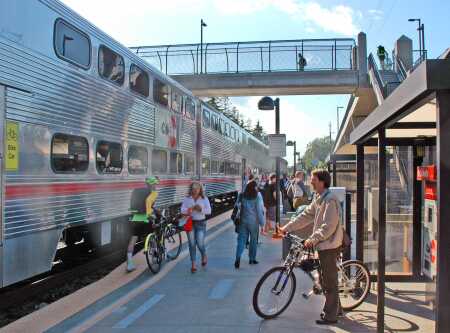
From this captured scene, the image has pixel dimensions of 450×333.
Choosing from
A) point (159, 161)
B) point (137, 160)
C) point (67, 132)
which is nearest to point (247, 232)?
point (137, 160)

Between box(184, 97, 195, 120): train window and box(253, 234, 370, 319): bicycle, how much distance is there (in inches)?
363

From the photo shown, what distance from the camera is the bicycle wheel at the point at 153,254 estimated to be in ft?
25.8

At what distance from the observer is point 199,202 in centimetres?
834

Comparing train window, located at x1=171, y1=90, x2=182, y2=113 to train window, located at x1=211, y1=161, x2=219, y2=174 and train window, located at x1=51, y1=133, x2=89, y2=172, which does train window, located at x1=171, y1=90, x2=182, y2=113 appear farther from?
train window, located at x1=211, y1=161, x2=219, y2=174

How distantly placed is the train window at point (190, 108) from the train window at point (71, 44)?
630 centimetres

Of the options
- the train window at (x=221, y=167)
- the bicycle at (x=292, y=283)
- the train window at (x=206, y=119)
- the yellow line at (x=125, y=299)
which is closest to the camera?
the yellow line at (x=125, y=299)

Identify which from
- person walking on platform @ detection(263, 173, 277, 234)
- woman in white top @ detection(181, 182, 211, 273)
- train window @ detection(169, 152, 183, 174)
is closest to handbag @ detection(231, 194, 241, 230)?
woman in white top @ detection(181, 182, 211, 273)

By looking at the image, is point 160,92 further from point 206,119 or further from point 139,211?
point 206,119

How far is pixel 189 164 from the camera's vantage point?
590 inches

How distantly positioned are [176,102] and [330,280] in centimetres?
896

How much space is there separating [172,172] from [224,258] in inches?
163

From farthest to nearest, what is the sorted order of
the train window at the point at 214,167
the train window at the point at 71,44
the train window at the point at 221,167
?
the train window at the point at 221,167 → the train window at the point at 214,167 → the train window at the point at 71,44

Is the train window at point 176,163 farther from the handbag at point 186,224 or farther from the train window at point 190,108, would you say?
the handbag at point 186,224

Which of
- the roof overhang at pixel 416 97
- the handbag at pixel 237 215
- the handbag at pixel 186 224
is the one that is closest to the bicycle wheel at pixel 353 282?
→ the roof overhang at pixel 416 97
